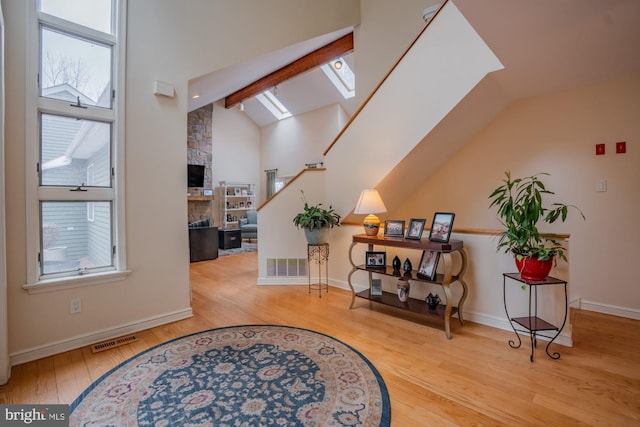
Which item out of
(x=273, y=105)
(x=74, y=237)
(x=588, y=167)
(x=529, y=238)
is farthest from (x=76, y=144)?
(x=273, y=105)

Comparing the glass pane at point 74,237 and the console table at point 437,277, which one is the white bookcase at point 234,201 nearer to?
the glass pane at point 74,237

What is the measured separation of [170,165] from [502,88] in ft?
10.6

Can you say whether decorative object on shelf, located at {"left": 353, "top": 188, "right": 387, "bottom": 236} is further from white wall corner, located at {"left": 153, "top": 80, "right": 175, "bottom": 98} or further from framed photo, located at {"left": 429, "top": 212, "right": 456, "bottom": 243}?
white wall corner, located at {"left": 153, "top": 80, "right": 175, "bottom": 98}

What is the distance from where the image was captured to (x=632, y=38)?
207 cm

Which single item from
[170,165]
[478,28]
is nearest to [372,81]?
[478,28]

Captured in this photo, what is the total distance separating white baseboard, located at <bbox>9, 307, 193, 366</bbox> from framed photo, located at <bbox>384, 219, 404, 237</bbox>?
218 centimetres

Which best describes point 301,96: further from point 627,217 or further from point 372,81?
point 627,217

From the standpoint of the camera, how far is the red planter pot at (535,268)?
83.0 inches

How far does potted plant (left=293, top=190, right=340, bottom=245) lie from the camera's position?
3.53 m

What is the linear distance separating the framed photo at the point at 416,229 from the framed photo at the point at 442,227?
11cm

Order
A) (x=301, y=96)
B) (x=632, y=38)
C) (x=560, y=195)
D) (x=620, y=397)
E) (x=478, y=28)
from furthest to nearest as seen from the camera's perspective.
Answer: (x=301, y=96) < (x=560, y=195) < (x=632, y=38) < (x=478, y=28) < (x=620, y=397)

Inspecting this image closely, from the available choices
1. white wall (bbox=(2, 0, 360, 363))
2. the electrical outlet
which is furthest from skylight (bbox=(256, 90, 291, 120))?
the electrical outlet

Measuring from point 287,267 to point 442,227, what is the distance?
7.31ft

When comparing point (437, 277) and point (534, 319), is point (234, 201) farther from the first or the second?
point (534, 319)
